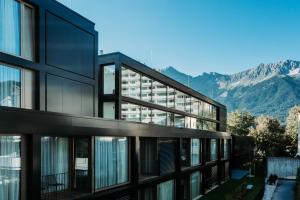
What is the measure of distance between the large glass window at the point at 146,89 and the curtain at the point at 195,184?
7469 mm

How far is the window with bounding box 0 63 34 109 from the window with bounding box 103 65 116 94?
5.86 m

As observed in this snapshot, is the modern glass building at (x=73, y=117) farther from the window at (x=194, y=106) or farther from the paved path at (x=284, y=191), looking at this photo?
the paved path at (x=284, y=191)

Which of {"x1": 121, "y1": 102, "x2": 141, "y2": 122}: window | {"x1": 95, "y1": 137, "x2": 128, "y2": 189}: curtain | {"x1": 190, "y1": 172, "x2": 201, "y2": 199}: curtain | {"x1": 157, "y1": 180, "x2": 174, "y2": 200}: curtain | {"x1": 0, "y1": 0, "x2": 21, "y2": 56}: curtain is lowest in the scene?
{"x1": 190, "y1": 172, "x2": 201, "y2": 199}: curtain

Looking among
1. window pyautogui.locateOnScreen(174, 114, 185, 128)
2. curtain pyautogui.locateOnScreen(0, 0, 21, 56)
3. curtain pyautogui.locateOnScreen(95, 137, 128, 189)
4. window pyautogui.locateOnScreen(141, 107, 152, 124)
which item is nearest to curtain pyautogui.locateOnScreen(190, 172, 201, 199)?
window pyautogui.locateOnScreen(174, 114, 185, 128)

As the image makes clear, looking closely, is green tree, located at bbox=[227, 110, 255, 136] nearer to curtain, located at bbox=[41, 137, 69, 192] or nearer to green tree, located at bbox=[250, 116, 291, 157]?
green tree, located at bbox=[250, 116, 291, 157]

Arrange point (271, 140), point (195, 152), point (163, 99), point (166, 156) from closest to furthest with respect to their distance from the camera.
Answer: point (166, 156) < point (163, 99) < point (195, 152) < point (271, 140)

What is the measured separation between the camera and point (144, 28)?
34344mm

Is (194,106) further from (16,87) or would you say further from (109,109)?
(16,87)

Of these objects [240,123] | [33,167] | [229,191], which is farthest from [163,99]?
[240,123]

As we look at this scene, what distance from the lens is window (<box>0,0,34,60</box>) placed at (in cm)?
1150

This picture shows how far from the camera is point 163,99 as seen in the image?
76.3ft

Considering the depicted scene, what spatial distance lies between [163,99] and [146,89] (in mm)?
2667

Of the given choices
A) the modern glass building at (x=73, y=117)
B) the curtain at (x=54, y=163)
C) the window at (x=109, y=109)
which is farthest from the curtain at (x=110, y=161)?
the window at (x=109, y=109)

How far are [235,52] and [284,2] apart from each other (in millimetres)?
81820
